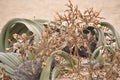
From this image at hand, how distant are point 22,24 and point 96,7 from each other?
244 centimetres

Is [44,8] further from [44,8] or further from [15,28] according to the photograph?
[15,28]

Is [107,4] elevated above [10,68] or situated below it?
above

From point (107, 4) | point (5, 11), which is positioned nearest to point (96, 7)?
point (107, 4)

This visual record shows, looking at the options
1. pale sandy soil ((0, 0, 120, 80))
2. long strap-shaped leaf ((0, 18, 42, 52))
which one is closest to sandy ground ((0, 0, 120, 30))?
pale sandy soil ((0, 0, 120, 80))

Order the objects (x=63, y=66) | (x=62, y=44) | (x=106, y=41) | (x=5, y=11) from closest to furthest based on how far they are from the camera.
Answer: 1. (x=63, y=66)
2. (x=62, y=44)
3. (x=106, y=41)
4. (x=5, y=11)

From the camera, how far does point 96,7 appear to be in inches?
169

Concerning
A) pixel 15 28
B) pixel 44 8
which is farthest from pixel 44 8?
pixel 15 28

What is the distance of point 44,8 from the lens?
14.2 ft

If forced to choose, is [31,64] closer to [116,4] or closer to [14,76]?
[14,76]

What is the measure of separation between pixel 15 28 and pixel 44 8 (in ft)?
7.85

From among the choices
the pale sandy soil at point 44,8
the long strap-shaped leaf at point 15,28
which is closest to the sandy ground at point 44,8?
the pale sandy soil at point 44,8

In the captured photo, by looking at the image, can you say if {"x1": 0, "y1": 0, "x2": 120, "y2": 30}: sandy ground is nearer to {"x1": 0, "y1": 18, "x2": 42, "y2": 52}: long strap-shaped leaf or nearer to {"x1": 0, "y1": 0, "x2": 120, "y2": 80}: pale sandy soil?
{"x1": 0, "y1": 0, "x2": 120, "y2": 80}: pale sandy soil

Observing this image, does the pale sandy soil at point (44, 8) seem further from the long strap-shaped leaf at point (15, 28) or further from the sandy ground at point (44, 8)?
the long strap-shaped leaf at point (15, 28)

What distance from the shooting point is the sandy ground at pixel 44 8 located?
4.01 m
